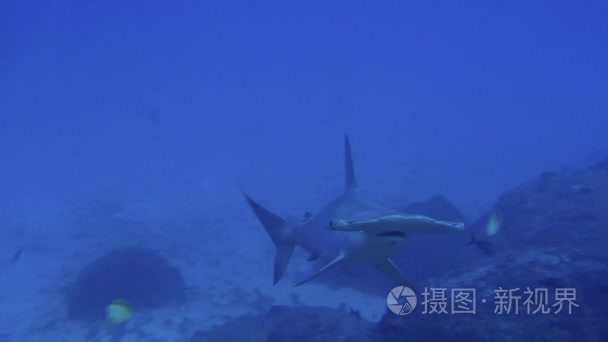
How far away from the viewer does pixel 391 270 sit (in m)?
6.25

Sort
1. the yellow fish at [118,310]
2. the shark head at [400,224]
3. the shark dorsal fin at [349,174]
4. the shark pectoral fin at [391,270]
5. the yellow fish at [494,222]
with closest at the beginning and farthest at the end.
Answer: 1. the shark head at [400,224]
2. the shark pectoral fin at [391,270]
3. the shark dorsal fin at [349,174]
4. the yellow fish at [118,310]
5. the yellow fish at [494,222]

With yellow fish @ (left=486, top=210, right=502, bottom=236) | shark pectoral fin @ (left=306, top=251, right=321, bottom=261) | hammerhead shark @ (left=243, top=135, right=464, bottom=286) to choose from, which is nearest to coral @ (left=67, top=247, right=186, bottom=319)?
hammerhead shark @ (left=243, top=135, right=464, bottom=286)

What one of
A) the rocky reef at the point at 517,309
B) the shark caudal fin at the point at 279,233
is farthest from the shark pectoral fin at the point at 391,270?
the shark caudal fin at the point at 279,233

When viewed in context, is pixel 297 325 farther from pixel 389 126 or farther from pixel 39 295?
pixel 389 126

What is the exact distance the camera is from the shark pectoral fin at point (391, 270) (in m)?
6.00

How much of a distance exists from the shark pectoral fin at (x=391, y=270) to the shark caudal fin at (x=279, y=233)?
2.16 m

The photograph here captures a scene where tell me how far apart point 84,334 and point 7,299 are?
549 centimetres

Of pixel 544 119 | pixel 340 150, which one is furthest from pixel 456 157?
pixel 544 119

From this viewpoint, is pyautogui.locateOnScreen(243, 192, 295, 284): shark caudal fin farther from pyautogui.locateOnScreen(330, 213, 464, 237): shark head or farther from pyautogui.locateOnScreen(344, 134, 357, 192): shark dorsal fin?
pyautogui.locateOnScreen(330, 213, 464, 237): shark head

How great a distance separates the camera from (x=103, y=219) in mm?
25578

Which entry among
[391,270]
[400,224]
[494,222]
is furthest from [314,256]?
[494,222]

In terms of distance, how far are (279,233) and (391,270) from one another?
266 cm

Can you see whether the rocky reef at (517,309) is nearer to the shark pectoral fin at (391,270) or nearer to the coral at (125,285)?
the shark pectoral fin at (391,270)

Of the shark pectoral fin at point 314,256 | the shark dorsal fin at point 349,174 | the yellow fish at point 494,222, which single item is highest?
the shark dorsal fin at point 349,174
